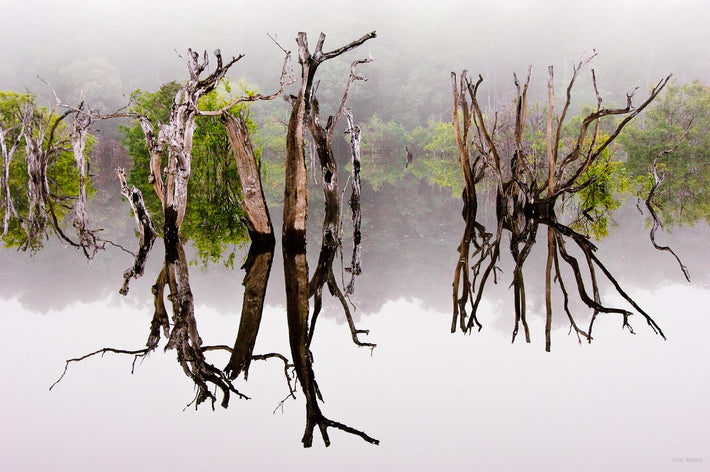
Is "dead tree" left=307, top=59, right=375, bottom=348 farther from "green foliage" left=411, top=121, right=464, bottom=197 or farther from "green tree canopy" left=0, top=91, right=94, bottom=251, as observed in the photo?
"green foliage" left=411, top=121, right=464, bottom=197

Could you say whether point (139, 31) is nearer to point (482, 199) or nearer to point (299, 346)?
point (482, 199)

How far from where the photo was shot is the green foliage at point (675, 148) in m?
15.0

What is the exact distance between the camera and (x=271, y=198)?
19.3 metres

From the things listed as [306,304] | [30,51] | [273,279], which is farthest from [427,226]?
[30,51]

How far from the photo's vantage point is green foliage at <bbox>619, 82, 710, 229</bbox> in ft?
49.4

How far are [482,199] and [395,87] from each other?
47.5m

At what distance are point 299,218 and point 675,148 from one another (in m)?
19.4

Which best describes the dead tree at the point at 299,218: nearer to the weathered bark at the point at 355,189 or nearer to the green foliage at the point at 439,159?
the weathered bark at the point at 355,189

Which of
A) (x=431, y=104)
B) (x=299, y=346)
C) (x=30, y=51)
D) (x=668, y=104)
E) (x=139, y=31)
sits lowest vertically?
(x=299, y=346)

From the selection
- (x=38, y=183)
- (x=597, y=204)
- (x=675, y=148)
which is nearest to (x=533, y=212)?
(x=597, y=204)

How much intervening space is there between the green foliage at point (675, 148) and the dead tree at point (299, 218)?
10524 millimetres

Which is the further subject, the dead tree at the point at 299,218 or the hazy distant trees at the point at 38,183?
the hazy distant trees at the point at 38,183

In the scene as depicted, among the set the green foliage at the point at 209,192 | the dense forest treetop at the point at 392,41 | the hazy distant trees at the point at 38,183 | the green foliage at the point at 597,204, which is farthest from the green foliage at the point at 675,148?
the dense forest treetop at the point at 392,41

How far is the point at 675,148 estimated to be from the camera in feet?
68.3
